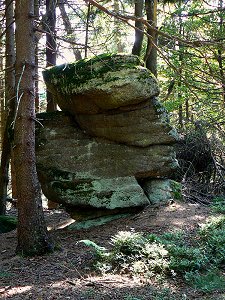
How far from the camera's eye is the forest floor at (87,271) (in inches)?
187

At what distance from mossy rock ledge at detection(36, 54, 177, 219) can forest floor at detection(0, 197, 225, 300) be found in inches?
30.2

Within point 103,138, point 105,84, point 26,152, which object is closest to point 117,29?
point 105,84

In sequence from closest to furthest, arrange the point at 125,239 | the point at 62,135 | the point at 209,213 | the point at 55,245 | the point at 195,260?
the point at 195,260, the point at 125,239, the point at 55,245, the point at 209,213, the point at 62,135

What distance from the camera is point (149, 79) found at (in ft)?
27.5

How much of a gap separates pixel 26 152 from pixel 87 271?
2.37 m

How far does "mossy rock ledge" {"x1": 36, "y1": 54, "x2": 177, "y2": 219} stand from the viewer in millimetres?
8266

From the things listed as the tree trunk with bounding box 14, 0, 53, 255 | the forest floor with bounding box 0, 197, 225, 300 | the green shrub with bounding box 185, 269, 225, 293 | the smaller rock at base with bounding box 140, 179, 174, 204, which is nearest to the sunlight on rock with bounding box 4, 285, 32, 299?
the forest floor with bounding box 0, 197, 225, 300

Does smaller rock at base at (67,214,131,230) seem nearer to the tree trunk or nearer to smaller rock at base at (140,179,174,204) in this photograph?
smaller rock at base at (140,179,174,204)

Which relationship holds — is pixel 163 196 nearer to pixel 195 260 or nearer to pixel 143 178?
pixel 143 178

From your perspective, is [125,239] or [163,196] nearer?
[125,239]

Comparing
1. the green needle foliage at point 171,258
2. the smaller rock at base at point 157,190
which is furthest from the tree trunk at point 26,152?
the smaller rock at base at point 157,190

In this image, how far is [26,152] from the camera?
21.5ft

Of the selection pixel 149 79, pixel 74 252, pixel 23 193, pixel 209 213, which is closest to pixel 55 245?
pixel 74 252

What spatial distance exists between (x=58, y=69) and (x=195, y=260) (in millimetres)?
5580
